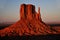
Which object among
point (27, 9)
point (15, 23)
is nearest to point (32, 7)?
point (27, 9)

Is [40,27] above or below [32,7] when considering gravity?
below

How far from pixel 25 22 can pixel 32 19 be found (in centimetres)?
516

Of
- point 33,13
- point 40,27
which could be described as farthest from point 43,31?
point 33,13

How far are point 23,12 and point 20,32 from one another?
49.6ft

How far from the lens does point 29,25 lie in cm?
14350

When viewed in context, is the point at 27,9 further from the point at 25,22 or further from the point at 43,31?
the point at 43,31

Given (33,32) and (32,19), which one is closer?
(33,32)

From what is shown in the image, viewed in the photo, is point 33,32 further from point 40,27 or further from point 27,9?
point 27,9

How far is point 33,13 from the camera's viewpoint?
147125mm

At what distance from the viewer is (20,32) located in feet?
447

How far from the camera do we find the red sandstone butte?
138 metres

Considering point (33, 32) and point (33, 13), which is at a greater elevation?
point (33, 13)

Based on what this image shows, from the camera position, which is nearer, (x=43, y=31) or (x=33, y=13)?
(x=43, y=31)

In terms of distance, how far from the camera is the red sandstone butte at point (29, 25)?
137625 millimetres
